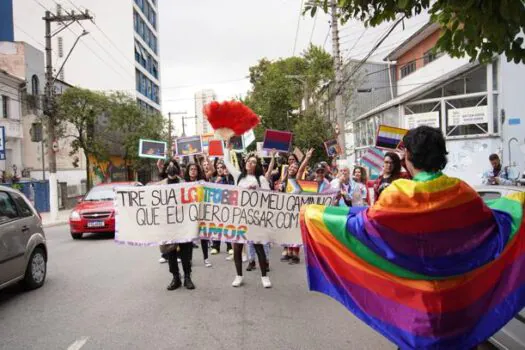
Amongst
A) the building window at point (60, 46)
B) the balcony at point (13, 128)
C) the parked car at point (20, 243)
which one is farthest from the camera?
the building window at point (60, 46)

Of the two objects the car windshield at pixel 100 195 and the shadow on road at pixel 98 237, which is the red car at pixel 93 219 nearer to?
the shadow on road at pixel 98 237

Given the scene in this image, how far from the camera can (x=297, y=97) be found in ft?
116

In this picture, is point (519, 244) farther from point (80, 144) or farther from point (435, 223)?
point (80, 144)

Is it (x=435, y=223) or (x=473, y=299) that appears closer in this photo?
(x=435, y=223)

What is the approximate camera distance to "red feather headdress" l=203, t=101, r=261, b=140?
22.7ft

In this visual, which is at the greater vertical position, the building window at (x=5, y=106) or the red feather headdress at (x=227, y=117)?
the building window at (x=5, y=106)

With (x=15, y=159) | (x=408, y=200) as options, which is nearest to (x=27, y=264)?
(x=408, y=200)

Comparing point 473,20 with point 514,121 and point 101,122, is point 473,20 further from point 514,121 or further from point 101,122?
point 101,122

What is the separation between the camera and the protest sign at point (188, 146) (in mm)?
13070

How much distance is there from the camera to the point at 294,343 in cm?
445

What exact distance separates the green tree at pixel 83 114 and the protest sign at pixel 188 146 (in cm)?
1756

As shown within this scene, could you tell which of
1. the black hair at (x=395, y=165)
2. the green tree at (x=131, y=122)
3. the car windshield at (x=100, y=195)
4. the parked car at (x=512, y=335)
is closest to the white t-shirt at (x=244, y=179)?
the black hair at (x=395, y=165)

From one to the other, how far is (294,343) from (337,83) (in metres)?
15.1

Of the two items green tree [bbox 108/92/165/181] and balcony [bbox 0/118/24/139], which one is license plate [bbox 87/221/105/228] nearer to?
balcony [bbox 0/118/24/139]
